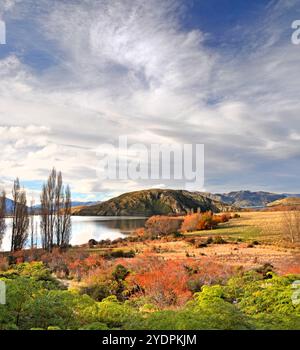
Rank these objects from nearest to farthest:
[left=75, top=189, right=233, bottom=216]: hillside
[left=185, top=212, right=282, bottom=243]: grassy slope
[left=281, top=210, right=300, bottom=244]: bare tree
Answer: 1. [left=281, top=210, right=300, bottom=244]: bare tree
2. [left=185, top=212, right=282, bottom=243]: grassy slope
3. [left=75, top=189, right=233, bottom=216]: hillside

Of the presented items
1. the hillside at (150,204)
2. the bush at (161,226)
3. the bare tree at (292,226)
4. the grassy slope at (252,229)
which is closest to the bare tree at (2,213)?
the bush at (161,226)

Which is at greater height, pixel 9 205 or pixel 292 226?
pixel 9 205

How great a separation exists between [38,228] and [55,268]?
848cm

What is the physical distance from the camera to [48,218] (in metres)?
20.5

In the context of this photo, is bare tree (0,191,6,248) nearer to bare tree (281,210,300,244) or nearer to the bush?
the bush

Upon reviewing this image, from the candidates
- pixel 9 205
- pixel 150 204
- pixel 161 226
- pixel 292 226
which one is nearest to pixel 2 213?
pixel 9 205

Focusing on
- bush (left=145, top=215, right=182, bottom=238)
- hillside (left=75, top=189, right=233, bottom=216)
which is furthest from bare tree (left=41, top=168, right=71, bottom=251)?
hillside (left=75, top=189, right=233, bottom=216)

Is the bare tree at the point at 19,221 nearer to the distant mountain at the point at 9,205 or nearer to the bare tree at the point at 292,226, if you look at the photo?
the distant mountain at the point at 9,205

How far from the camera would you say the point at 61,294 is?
17.1ft

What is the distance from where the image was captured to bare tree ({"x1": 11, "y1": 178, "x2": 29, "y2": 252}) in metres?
20.5

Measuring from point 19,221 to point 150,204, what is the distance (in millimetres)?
83069

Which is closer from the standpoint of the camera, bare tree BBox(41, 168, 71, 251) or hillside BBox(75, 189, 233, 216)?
bare tree BBox(41, 168, 71, 251)

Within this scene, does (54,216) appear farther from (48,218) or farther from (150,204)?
(150,204)
